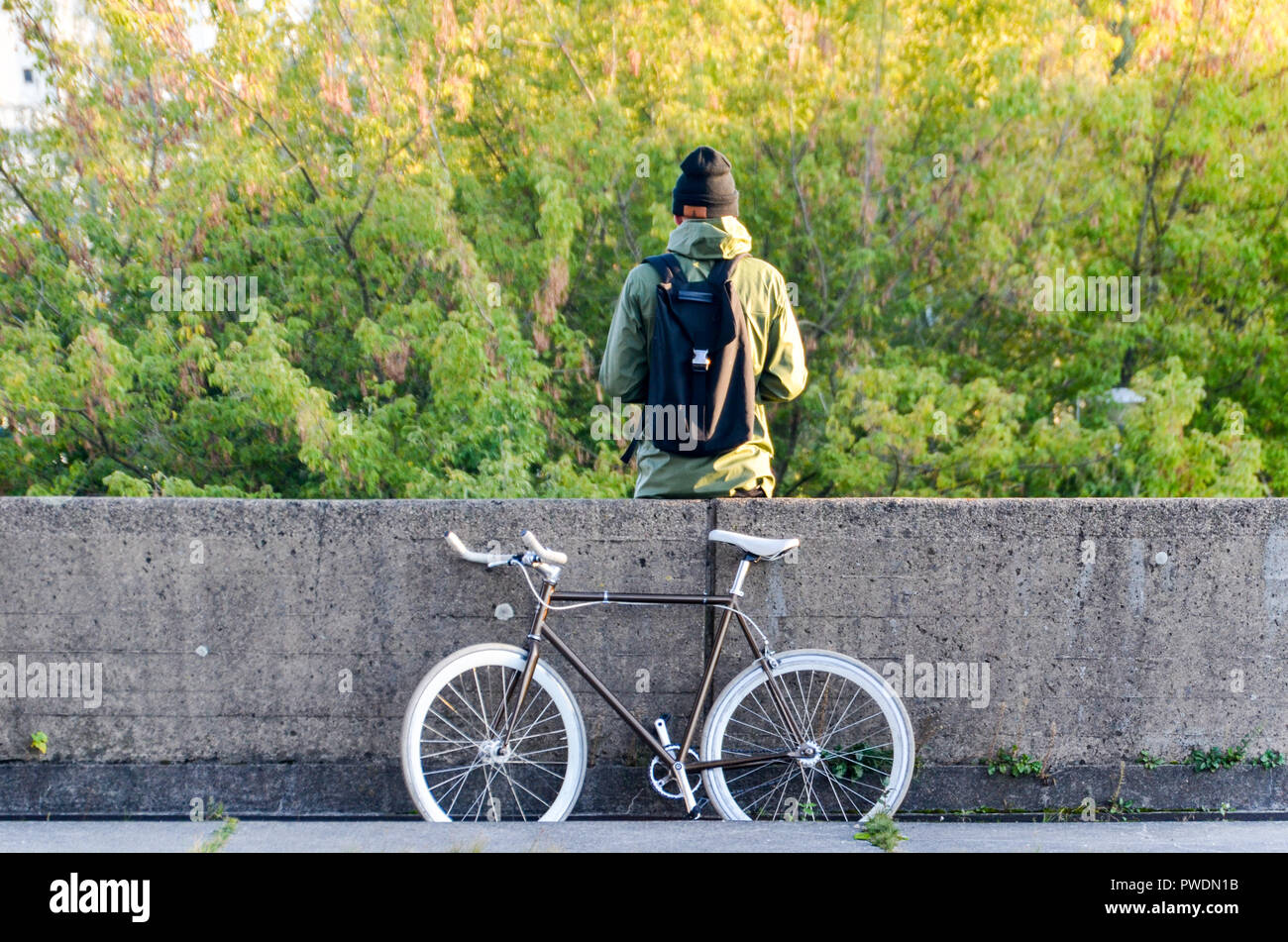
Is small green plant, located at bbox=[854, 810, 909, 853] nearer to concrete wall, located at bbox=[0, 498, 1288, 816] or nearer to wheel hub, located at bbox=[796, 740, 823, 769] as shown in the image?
wheel hub, located at bbox=[796, 740, 823, 769]

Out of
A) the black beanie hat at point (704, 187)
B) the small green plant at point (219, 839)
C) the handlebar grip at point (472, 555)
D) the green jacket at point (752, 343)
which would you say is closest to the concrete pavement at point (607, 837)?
the small green plant at point (219, 839)

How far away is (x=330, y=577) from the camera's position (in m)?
4.72

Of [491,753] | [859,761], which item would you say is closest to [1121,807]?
[859,761]

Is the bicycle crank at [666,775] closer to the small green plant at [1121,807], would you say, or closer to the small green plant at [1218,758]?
the small green plant at [1121,807]

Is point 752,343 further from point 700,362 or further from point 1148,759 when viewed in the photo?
point 1148,759

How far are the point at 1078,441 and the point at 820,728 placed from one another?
653cm

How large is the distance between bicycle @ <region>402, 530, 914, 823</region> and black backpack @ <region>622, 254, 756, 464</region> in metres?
0.41

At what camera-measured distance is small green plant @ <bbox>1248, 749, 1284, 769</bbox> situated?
4.78 m

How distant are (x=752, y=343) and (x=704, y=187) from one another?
0.61m

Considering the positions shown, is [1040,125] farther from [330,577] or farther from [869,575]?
[330,577]

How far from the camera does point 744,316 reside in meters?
4.60

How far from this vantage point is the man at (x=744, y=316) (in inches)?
183

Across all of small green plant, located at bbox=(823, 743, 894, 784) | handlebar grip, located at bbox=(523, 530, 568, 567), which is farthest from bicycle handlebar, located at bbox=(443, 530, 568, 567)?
small green plant, located at bbox=(823, 743, 894, 784)

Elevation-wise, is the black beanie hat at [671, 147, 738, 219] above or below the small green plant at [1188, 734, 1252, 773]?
above
